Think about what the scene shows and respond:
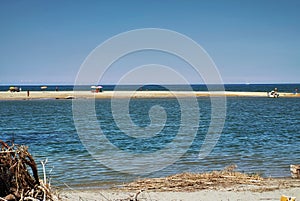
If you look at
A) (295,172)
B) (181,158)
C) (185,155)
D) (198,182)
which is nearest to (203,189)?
(198,182)

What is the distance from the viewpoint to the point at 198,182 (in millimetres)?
12281

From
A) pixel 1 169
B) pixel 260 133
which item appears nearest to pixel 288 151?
pixel 260 133

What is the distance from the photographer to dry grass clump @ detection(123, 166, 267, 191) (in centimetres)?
1190

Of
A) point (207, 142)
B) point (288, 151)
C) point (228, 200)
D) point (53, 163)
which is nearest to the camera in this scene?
point (228, 200)

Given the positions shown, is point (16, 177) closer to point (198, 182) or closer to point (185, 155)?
point (198, 182)

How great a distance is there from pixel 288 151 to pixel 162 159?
6.13 m

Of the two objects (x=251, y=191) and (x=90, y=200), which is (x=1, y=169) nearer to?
(x=90, y=200)

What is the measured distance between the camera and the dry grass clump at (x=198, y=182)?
39.0ft

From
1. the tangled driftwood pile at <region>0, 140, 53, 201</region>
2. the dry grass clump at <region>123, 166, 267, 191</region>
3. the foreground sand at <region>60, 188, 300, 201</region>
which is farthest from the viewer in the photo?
the dry grass clump at <region>123, 166, 267, 191</region>

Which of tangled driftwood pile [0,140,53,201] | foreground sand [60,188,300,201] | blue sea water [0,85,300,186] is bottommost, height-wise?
blue sea water [0,85,300,186]

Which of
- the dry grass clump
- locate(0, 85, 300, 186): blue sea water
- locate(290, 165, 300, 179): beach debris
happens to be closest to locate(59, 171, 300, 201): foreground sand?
the dry grass clump

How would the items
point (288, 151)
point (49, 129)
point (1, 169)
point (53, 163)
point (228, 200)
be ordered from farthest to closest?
point (49, 129) < point (288, 151) < point (53, 163) < point (228, 200) < point (1, 169)

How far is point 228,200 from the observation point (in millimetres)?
10328

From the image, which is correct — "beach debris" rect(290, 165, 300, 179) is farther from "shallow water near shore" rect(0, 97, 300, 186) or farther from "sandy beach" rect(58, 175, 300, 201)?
"sandy beach" rect(58, 175, 300, 201)
